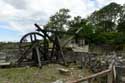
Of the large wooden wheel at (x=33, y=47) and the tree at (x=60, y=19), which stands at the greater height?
the tree at (x=60, y=19)

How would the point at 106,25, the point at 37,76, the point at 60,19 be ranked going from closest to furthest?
the point at 37,76 < the point at 60,19 < the point at 106,25

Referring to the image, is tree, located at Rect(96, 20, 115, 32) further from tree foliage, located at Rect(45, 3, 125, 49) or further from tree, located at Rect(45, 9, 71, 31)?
tree, located at Rect(45, 9, 71, 31)

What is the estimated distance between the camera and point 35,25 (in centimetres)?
1324

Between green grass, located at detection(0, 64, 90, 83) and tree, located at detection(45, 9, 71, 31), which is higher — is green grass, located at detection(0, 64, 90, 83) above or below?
below

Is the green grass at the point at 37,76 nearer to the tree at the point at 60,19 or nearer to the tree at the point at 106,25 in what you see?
the tree at the point at 60,19

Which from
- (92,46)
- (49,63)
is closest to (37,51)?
(49,63)

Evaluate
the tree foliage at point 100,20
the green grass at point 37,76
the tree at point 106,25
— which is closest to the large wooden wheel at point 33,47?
the green grass at point 37,76

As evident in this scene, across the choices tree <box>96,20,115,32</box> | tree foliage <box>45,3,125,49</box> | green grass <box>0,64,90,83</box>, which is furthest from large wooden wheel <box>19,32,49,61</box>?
tree <box>96,20,115,32</box>

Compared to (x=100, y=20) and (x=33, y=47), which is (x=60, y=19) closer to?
(x=100, y=20)

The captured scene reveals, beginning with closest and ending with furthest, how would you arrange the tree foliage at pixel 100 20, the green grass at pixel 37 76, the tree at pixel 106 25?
the green grass at pixel 37 76 < the tree foliage at pixel 100 20 < the tree at pixel 106 25

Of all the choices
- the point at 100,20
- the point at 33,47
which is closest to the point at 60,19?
the point at 100,20

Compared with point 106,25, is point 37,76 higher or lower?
lower

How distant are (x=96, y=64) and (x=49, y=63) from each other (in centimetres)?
302

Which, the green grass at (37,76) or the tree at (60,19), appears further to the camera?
the tree at (60,19)
